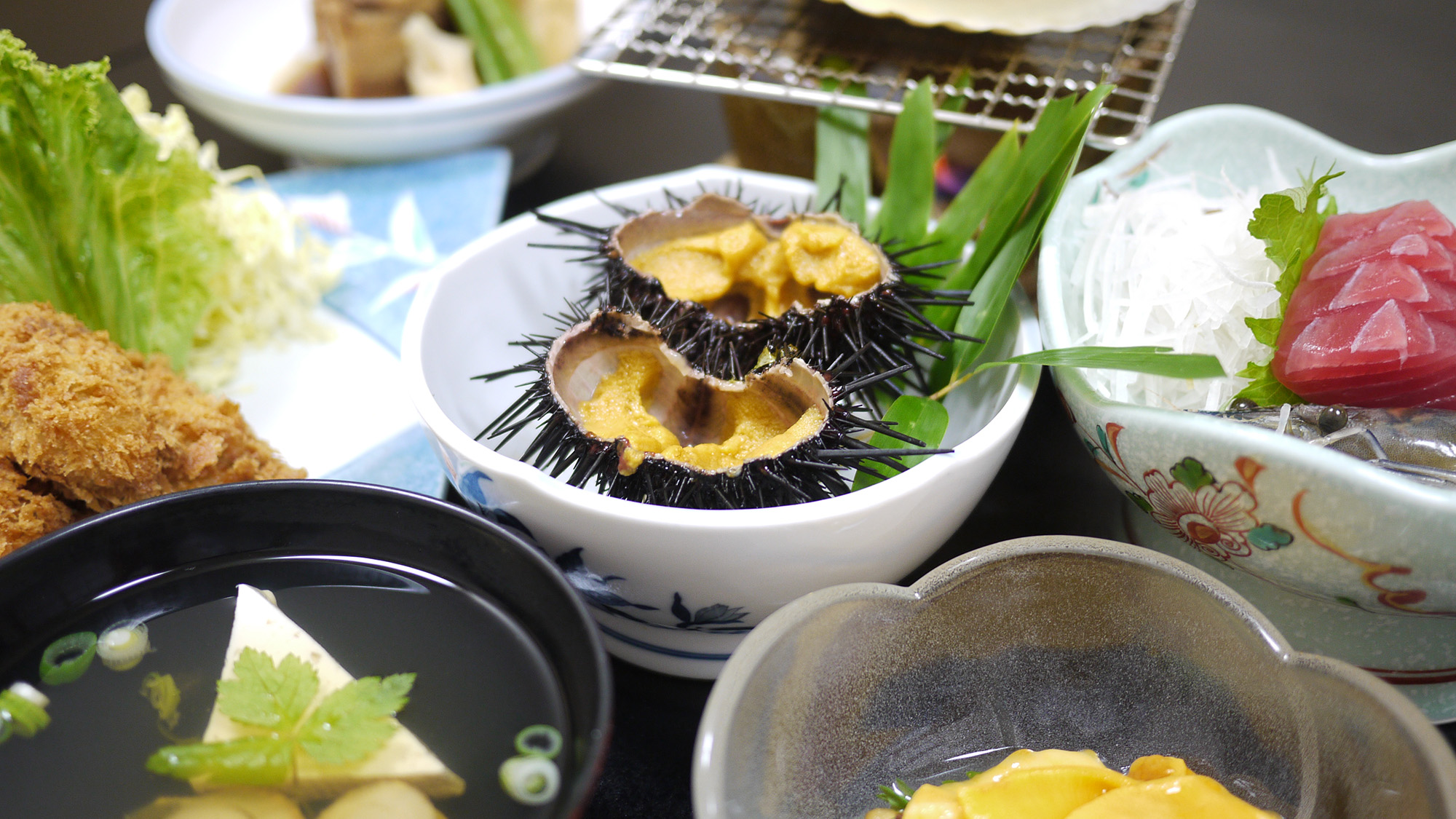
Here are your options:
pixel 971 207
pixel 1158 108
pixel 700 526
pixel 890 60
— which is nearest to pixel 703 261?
pixel 971 207

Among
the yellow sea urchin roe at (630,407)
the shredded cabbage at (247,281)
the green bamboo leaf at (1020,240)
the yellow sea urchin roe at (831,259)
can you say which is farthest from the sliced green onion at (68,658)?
the green bamboo leaf at (1020,240)

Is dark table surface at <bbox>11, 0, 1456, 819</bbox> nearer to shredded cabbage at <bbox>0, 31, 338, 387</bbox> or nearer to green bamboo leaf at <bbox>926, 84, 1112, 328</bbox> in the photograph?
green bamboo leaf at <bbox>926, 84, 1112, 328</bbox>

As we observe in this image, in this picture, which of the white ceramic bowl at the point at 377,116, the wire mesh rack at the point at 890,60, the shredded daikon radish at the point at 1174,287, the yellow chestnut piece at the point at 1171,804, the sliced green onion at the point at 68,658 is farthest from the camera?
the white ceramic bowl at the point at 377,116

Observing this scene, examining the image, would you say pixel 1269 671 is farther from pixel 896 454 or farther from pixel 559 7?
pixel 559 7

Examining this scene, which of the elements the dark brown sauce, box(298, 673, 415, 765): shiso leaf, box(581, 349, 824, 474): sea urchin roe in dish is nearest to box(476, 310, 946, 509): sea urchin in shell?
box(581, 349, 824, 474): sea urchin roe in dish

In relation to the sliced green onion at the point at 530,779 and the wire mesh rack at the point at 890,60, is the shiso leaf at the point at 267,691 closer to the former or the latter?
the sliced green onion at the point at 530,779

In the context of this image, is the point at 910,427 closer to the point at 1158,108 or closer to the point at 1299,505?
the point at 1299,505
